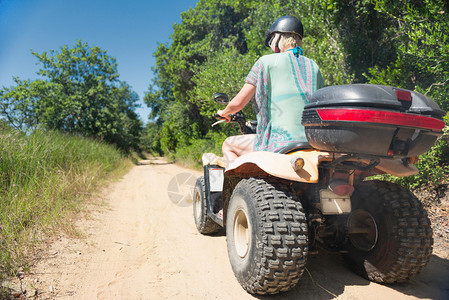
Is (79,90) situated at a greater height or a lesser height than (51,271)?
greater

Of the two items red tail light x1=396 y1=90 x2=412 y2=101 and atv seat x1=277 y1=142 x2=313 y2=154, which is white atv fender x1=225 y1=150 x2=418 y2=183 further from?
red tail light x1=396 y1=90 x2=412 y2=101

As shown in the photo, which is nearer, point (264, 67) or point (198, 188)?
point (264, 67)

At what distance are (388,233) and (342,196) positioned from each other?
511 mm

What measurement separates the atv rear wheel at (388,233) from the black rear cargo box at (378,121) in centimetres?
65

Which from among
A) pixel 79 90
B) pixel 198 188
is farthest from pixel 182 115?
pixel 198 188

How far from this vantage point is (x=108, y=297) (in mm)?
2051

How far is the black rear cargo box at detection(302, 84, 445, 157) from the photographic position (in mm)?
1469

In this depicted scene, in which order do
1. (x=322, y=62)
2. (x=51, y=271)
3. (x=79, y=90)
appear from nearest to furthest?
(x=51, y=271) < (x=322, y=62) < (x=79, y=90)

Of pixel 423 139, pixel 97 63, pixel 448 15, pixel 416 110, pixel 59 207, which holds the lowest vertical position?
pixel 59 207

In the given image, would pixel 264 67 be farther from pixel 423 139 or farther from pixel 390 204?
pixel 390 204

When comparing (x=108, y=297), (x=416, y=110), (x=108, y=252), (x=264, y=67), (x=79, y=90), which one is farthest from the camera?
(x=79, y=90)

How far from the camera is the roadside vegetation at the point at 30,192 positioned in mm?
2552

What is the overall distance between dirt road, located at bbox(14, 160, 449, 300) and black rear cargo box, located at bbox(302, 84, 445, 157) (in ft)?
4.01

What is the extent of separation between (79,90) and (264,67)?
65.7 feet
